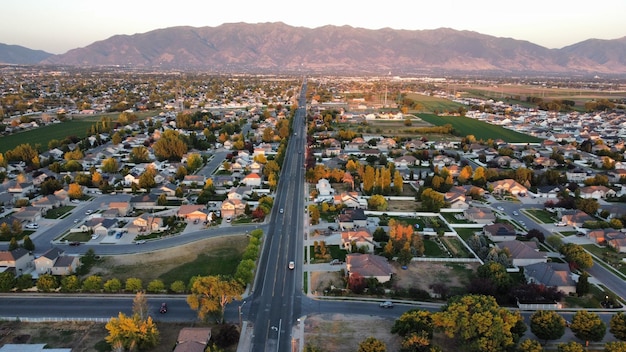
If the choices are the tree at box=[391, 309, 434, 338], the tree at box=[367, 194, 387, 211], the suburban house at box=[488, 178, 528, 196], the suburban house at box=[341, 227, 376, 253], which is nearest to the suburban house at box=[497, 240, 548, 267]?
the suburban house at box=[341, 227, 376, 253]

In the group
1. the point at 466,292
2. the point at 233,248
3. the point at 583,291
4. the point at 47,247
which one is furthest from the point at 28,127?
the point at 583,291

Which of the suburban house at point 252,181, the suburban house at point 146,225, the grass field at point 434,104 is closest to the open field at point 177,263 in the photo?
the suburban house at point 146,225

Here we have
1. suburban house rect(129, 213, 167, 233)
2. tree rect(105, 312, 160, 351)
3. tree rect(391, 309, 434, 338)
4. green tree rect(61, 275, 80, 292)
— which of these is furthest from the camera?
suburban house rect(129, 213, 167, 233)

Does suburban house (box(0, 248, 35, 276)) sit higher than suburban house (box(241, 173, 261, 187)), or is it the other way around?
suburban house (box(241, 173, 261, 187))

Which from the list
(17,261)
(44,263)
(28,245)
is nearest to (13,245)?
(28,245)

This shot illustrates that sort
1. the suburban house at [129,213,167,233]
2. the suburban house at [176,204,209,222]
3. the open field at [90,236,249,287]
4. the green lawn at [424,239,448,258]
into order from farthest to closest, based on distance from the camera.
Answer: the suburban house at [176,204,209,222], the suburban house at [129,213,167,233], the green lawn at [424,239,448,258], the open field at [90,236,249,287]

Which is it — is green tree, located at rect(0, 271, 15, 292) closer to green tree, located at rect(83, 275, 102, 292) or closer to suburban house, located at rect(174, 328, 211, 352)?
green tree, located at rect(83, 275, 102, 292)

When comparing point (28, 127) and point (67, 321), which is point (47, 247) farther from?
point (28, 127)
